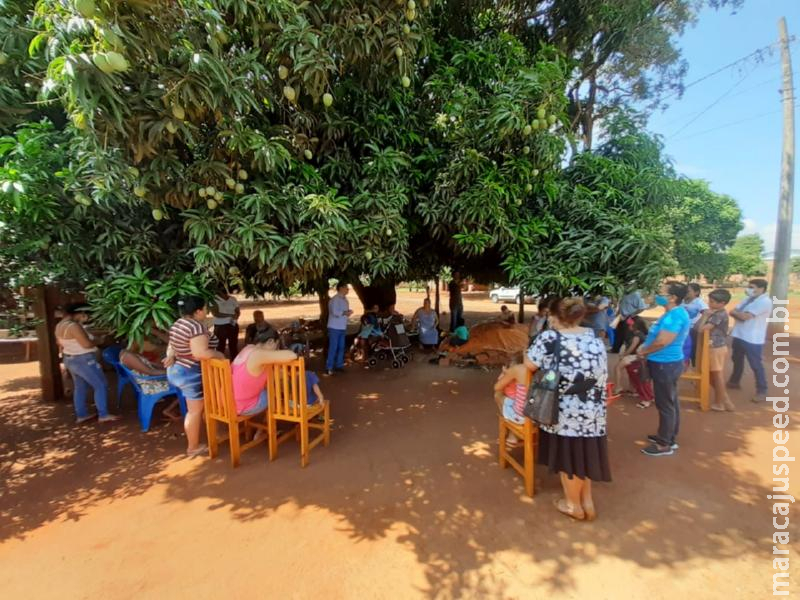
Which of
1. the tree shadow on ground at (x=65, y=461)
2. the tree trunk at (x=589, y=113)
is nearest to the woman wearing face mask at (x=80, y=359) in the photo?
the tree shadow on ground at (x=65, y=461)

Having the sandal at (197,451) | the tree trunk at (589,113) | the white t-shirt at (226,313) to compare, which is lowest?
the sandal at (197,451)

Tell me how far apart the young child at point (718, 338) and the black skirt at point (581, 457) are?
10.4ft

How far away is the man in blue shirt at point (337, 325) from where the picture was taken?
6.63 meters

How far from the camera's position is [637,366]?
204 inches

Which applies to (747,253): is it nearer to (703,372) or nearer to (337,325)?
(703,372)

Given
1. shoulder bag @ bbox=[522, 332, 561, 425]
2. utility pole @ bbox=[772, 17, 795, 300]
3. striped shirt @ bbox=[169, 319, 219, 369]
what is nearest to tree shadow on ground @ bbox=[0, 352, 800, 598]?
shoulder bag @ bbox=[522, 332, 561, 425]

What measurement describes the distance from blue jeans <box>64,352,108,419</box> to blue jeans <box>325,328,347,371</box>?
325cm

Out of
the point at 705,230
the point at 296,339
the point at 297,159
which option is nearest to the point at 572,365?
the point at 297,159

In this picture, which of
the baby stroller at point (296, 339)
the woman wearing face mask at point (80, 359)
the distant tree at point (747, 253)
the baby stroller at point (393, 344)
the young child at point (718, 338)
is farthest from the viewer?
the distant tree at point (747, 253)

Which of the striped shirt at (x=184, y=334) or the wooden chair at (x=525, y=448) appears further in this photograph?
the striped shirt at (x=184, y=334)

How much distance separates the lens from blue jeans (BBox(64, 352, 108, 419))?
14.9 feet

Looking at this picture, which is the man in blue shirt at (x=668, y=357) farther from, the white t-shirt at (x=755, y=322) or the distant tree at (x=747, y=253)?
the distant tree at (x=747, y=253)

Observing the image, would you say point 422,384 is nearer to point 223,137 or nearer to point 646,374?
point 646,374

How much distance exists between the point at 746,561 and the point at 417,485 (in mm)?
2251
